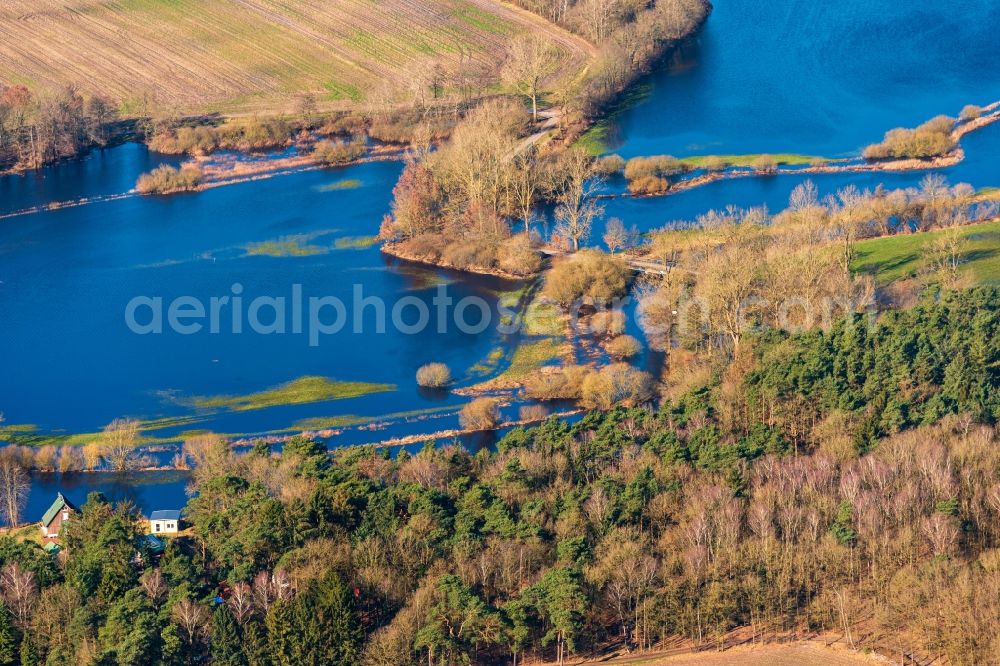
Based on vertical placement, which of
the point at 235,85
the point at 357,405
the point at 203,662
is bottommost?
the point at 203,662

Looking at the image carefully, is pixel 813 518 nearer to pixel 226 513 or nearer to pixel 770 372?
pixel 770 372

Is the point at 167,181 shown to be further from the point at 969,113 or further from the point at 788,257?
the point at 969,113

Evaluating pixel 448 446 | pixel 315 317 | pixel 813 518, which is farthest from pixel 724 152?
pixel 813 518

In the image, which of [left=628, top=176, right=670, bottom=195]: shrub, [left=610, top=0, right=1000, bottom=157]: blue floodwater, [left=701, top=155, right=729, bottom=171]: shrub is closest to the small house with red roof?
[left=628, top=176, right=670, bottom=195]: shrub

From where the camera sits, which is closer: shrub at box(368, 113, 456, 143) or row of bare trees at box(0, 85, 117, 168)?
row of bare trees at box(0, 85, 117, 168)

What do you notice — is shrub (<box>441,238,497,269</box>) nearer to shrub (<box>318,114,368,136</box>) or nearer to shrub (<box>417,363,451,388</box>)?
shrub (<box>417,363,451,388</box>)

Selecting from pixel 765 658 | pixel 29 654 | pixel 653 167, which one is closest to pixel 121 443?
pixel 29 654

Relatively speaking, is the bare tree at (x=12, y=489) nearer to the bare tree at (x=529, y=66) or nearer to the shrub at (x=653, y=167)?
the shrub at (x=653, y=167)
